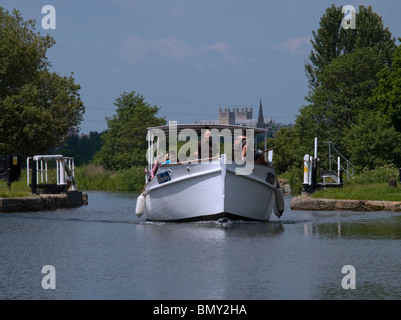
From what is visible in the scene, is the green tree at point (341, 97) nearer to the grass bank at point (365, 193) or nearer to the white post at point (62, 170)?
the grass bank at point (365, 193)

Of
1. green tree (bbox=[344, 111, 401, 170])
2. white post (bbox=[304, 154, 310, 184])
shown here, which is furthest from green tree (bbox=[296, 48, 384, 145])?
white post (bbox=[304, 154, 310, 184])

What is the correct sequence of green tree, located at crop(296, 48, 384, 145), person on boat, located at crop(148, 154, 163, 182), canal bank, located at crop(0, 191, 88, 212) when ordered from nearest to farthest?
1. person on boat, located at crop(148, 154, 163, 182)
2. canal bank, located at crop(0, 191, 88, 212)
3. green tree, located at crop(296, 48, 384, 145)

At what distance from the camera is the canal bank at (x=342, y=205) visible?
26622 mm

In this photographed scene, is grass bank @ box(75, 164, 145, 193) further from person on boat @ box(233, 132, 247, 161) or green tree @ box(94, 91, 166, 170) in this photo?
person on boat @ box(233, 132, 247, 161)

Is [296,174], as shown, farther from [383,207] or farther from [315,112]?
[383,207]

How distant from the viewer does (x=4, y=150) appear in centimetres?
5253

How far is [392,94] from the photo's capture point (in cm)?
5575

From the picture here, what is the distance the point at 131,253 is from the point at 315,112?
1983 inches

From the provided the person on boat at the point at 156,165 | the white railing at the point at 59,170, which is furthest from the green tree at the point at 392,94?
the person on boat at the point at 156,165

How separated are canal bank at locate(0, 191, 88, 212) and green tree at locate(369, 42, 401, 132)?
27429mm

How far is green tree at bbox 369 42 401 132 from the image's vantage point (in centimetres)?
5541

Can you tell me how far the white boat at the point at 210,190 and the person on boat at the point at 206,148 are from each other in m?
0.50

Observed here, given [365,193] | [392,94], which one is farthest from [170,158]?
[392,94]

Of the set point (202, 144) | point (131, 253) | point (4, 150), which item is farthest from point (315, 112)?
point (131, 253)
